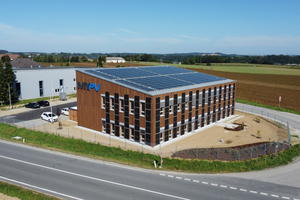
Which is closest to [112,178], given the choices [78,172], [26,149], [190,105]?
[78,172]

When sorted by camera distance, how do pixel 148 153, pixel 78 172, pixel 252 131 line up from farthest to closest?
pixel 252 131
pixel 148 153
pixel 78 172

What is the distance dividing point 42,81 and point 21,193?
54672 millimetres

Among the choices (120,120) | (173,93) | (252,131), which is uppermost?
(173,93)

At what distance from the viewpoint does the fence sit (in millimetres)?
29828

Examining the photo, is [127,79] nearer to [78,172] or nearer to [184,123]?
[184,123]

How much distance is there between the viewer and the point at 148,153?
102ft

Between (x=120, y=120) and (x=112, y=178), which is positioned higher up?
(x=120, y=120)

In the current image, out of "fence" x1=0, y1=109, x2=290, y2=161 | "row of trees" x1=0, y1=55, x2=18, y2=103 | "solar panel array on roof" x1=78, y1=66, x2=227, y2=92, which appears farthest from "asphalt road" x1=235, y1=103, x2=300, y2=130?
"row of trees" x1=0, y1=55, x2=18, y2=103

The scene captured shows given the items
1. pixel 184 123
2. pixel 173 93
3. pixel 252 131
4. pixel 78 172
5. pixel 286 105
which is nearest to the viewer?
pixel 78 172

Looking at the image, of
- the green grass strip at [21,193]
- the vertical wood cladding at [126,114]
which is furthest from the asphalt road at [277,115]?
the green grass strip at [21,193]

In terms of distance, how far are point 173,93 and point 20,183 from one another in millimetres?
21884

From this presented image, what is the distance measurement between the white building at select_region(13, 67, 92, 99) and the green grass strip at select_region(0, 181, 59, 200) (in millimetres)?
46628

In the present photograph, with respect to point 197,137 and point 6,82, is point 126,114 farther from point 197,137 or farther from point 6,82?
point 6,82

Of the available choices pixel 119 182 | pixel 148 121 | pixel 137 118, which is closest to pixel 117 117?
pixel 137 118
